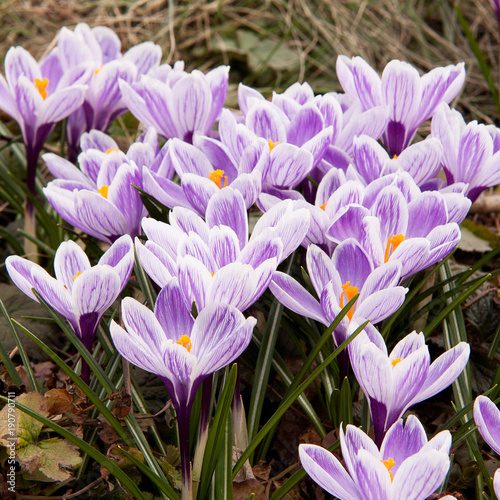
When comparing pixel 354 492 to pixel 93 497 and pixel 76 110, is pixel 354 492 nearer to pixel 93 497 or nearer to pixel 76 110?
pixel 93 497

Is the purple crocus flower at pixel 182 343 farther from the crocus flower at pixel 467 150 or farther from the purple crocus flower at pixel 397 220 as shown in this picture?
the crocus flower at pixel 467 150

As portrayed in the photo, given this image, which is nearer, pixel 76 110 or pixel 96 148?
pixel 96 148

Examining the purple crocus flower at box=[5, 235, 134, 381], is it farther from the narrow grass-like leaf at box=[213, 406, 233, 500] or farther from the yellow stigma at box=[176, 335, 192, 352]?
the narrow grass-like leaf at box=[213, 406, 233, 500]

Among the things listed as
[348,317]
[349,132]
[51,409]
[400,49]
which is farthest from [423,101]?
[400,49]

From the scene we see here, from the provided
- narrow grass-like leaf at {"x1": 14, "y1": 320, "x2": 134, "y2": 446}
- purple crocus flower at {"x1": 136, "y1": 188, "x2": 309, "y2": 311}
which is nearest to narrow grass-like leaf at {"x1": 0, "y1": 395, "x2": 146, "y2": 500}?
narrow grass-like leaf at {"x1": 14, "y1": 320, "x2": 134, "y2": 446}

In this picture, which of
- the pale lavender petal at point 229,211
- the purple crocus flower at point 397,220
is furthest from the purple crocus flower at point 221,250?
the purple crocus flower at point 397,220
